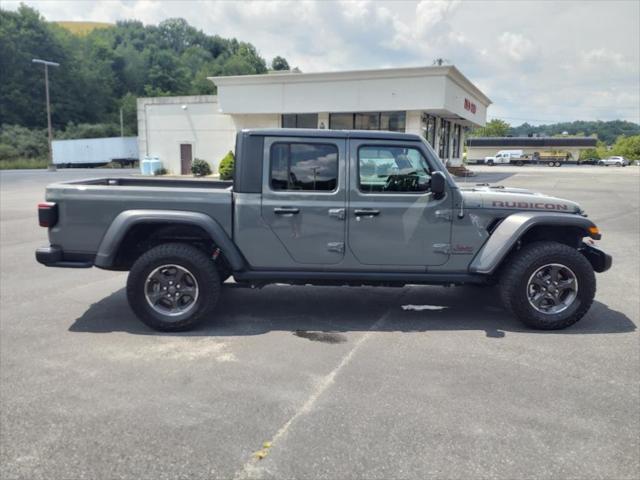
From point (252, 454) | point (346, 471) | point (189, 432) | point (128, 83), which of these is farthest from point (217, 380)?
point (128, 83)

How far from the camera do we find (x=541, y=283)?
516 centimetres

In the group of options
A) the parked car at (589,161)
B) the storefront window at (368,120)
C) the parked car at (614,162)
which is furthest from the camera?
the parked car at (589,161)

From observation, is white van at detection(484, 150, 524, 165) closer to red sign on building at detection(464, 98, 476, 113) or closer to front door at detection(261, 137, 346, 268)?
red sign on building at detection(464, 98, 476, 113)

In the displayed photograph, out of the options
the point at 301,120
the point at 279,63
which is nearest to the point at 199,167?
the point at 301,120

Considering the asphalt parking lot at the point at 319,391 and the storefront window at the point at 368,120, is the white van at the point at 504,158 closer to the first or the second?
the storefront window at the point at 368,120

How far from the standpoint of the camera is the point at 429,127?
107ft

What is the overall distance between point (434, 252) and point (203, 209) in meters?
2.33

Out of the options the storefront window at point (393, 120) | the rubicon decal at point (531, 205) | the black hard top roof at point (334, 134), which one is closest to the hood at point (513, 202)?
the rubicon decal at point (531, 205)

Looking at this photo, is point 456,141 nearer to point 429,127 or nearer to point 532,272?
point 429,127

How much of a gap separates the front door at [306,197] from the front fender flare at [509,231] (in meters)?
1.41

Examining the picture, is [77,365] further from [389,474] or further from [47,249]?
[389,474]

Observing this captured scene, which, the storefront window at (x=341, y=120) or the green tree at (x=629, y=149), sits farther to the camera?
the green tree at (x=629, y=149)

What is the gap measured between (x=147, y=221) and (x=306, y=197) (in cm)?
156

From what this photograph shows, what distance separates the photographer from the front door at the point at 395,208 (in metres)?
5.04
